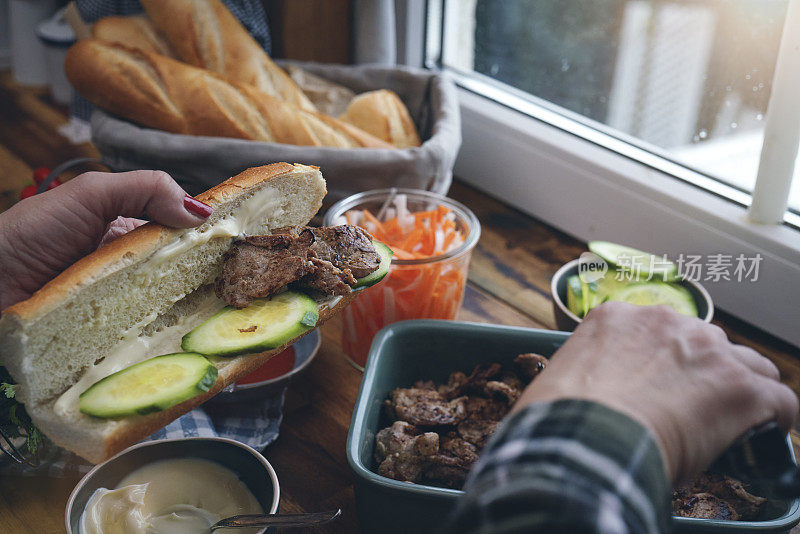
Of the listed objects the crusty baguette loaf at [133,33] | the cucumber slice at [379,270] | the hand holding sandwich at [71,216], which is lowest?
the cucumber slice at [379,270]

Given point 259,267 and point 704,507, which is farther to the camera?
point 259,267

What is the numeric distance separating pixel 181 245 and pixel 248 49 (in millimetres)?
807

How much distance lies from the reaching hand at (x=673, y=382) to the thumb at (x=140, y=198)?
495 mm

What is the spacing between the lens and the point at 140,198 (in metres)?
0.89

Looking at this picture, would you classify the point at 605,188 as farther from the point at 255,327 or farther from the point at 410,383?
the point at 255,327

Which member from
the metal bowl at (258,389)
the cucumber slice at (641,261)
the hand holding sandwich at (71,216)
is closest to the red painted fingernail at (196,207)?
the hand holding sandwich at (71,216)

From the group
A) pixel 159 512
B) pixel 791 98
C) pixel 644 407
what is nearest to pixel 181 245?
pixel 159 512

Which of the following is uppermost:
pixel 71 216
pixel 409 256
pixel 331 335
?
pixel 71 216

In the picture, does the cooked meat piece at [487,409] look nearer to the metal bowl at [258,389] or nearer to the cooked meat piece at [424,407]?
the cooked meat piece at [424,407]

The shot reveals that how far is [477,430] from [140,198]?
53 cm

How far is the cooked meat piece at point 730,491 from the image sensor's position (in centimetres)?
82

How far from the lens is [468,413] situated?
3.15 ft

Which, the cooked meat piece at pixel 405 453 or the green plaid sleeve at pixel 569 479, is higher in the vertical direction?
the green plaid sleeve at pixel 569 479

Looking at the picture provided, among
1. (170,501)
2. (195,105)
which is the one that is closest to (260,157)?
(195,105)
